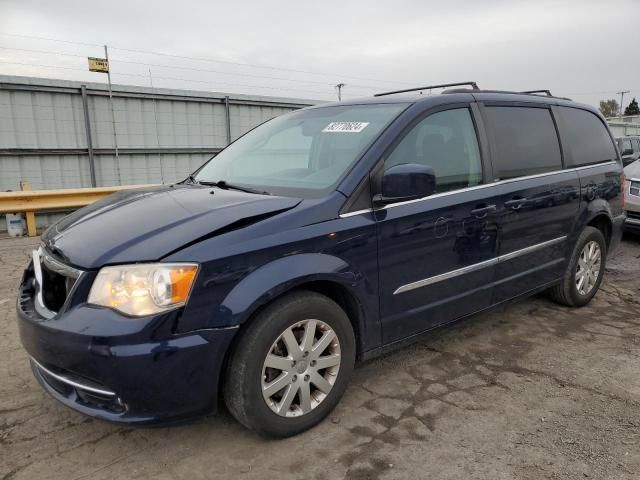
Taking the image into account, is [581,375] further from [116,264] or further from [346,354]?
[116,264]

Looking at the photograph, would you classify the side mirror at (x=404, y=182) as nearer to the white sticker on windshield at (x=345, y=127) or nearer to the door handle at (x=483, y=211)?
the white sticker on windshield at (x=345, y=127)

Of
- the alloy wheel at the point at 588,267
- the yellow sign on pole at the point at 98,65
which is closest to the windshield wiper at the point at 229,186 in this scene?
the alloy wheel at the point at 588,267

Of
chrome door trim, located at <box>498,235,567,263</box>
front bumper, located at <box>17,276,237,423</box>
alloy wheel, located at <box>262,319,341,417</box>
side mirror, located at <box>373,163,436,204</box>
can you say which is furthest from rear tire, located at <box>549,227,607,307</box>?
front bumper, located at <box>17,276,237,423</box>

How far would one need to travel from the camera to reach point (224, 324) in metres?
2.20

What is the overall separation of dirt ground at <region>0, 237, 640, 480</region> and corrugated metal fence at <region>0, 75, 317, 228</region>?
643cm

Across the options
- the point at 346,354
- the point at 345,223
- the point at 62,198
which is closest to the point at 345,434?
the point at 346,354

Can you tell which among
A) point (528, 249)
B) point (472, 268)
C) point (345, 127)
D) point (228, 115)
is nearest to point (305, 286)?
point (345, 127)

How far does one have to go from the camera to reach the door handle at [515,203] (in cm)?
350

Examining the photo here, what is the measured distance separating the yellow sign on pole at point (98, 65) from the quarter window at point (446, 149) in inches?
334

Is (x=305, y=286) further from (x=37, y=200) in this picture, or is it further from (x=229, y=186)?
(x=37, y=200)

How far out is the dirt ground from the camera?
2.32 meters

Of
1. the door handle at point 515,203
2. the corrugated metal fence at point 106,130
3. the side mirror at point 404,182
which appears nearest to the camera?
the side mirror at point 404,182

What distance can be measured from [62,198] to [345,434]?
7.03m

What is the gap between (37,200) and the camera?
7699 millimetres
